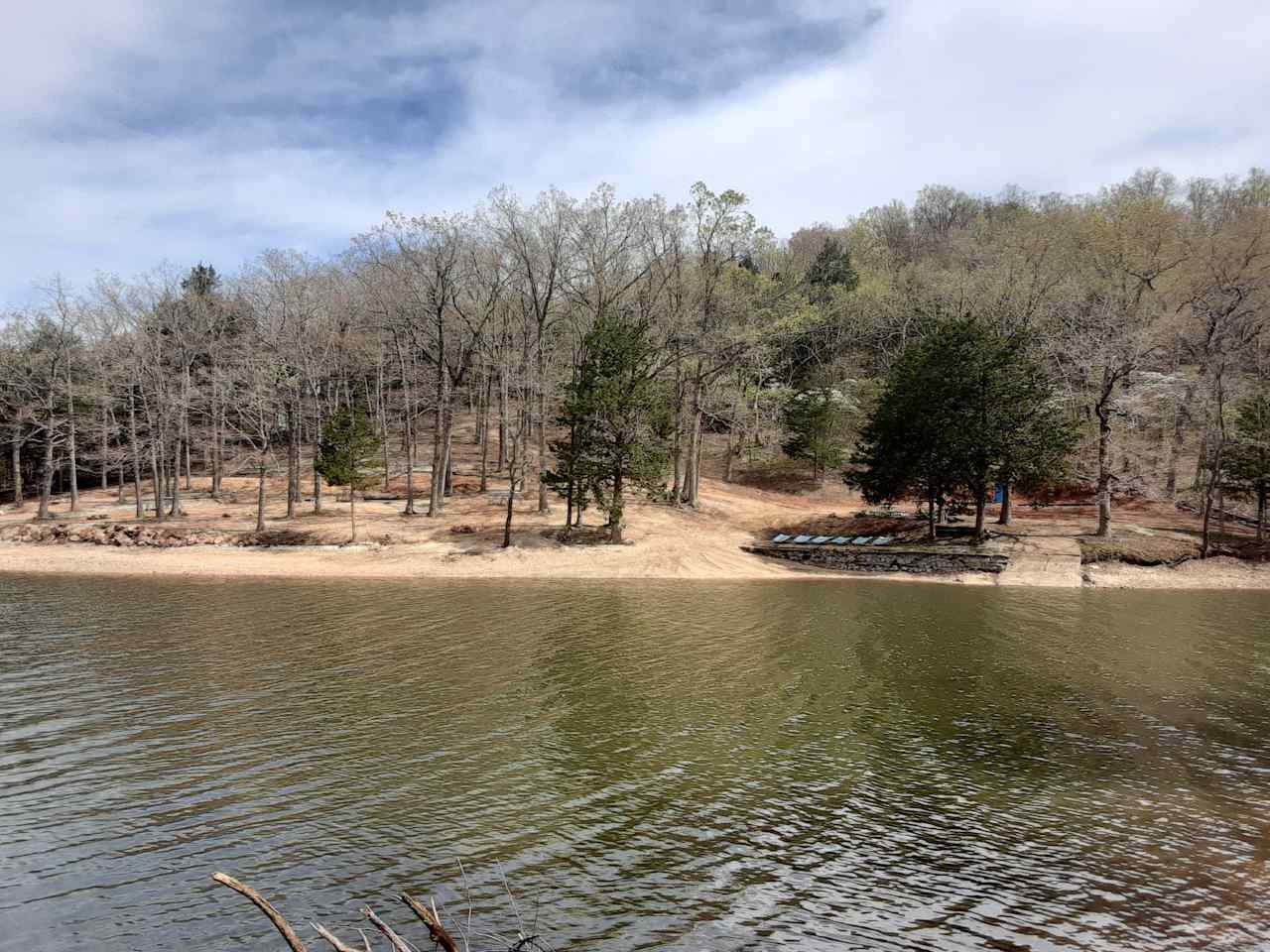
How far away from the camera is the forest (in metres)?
37.9

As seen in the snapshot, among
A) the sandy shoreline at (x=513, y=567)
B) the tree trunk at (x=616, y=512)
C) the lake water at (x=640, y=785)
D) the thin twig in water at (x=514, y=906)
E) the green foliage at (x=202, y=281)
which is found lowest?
the sandy shoreline at (x=513, y=567)

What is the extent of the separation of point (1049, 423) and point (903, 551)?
9223 millimetres

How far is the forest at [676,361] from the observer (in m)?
37.9

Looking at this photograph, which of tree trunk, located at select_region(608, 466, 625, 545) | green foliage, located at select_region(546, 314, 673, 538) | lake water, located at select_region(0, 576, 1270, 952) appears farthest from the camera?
tree trunk, located at select_region(608, 466, 625, 545)

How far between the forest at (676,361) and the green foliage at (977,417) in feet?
0.44

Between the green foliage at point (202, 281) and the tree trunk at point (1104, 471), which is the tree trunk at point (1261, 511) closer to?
the tree trunk at point (1104, 471)

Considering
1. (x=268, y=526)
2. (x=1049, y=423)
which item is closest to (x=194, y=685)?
(x=268, y=526)

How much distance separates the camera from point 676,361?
46.9 meters

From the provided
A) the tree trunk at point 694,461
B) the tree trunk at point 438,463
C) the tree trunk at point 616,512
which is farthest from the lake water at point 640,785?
the tree trunk at point 694,461

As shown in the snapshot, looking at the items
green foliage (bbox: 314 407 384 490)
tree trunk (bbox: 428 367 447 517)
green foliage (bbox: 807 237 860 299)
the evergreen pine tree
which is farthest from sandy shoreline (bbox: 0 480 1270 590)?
green foliage (bbox: 807 237 860 299)

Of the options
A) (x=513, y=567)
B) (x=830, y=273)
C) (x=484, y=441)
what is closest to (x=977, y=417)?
(x=513, y=567)

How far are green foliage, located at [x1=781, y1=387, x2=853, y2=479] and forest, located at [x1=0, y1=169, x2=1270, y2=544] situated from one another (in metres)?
0.22

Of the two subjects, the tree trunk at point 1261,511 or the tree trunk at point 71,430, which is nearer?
the tree trunk at point 1261,511

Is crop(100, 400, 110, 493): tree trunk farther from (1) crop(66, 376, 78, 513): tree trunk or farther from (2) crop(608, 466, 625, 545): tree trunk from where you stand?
(2) crop(608, 466, 625, 545): tree trunk
